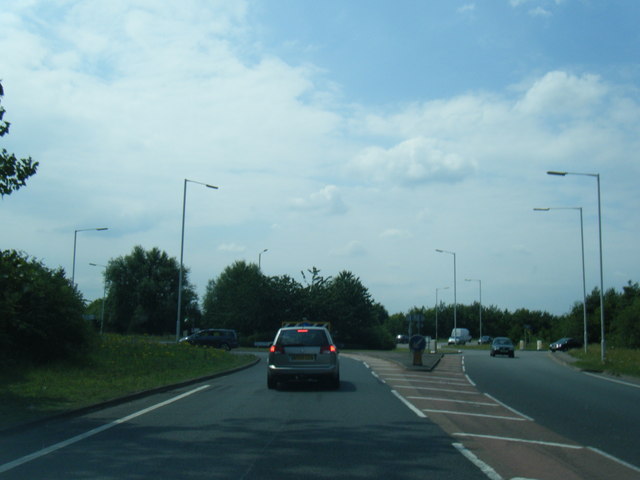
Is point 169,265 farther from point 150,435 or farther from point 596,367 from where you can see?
point 150,435

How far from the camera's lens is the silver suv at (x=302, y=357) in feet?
57.1

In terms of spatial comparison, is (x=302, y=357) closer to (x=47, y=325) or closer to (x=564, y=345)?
(x=47, y=325)

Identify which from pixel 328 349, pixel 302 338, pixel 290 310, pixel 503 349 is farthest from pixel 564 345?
pixel 302 338

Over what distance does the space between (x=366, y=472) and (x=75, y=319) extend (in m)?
18.2

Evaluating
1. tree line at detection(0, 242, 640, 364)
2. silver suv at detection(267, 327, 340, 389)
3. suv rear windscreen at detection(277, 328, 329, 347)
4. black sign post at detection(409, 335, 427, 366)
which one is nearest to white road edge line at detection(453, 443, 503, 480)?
silver suv at detection(267, 327, 340, 389)

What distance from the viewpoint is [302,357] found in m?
17.5

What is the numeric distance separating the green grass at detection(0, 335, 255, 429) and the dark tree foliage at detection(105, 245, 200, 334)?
52870 millimetres

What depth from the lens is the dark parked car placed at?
49.9 m

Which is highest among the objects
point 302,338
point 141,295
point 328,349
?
point 141,295

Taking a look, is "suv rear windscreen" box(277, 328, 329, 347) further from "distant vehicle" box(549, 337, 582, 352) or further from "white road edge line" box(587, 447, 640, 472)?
"distant vehicle" box(549, 337, 582, 352)

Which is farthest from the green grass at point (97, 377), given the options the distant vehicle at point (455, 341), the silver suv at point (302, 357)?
the distant vehicle at point (455, 341)

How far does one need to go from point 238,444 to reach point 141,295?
77.2m

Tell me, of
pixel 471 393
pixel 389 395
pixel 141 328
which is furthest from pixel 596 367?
pixel 141 328

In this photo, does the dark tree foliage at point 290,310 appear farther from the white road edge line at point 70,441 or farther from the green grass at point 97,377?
the white road edge line at point 70,441
